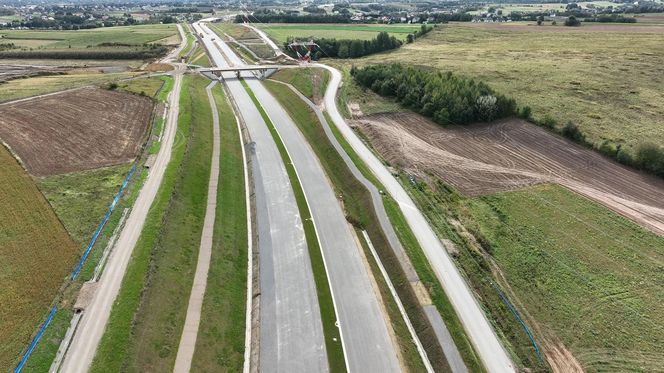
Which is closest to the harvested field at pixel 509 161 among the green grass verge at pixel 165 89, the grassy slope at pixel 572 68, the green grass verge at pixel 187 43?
the grassy slope at pixel 572 68

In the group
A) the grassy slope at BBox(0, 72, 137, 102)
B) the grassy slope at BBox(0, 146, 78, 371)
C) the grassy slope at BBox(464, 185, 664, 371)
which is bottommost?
the grassy slope at BBox(464, 185, 664, 371)

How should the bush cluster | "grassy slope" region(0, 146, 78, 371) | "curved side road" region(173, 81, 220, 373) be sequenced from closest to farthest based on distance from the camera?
"grassy slope" region(0, 146, 78, 371)
"curved side road" region(173, 81, 220, 373)
the bush cluster

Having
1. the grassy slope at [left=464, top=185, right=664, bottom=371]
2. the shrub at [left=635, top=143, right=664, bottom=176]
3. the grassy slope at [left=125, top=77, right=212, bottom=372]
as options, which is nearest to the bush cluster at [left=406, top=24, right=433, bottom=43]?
the shrub at [left=635, top=143, right=664, bottom=176]

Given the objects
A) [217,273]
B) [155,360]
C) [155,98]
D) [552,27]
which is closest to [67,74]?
[155,98]

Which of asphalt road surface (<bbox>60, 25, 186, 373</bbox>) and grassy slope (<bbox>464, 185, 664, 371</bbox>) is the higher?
asphalt road surface (<bbox>60, 25, 186, 373</bbox>)

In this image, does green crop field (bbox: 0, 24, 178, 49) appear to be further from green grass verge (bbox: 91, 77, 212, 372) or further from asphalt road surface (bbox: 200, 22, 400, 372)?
asphalt road surface (bbox: 200, 22, 400, 372)

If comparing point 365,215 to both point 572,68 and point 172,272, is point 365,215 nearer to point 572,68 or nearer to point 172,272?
point 172,272

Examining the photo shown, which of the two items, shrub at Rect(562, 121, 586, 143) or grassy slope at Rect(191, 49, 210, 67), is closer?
shrub at Rect(562, 121, 586, 143)
